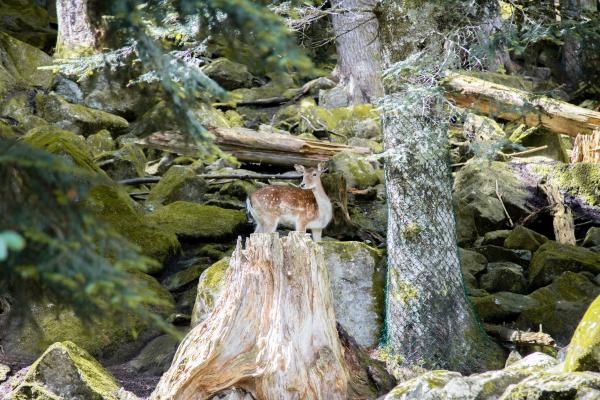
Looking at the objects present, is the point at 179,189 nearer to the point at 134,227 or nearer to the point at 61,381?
the point at 134,227

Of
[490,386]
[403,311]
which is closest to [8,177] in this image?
[490,386]

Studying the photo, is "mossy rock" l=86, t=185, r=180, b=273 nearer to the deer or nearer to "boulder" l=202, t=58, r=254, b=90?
the deer

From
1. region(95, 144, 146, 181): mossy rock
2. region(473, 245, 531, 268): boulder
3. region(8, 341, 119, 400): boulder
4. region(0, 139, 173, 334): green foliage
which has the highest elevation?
region(0, 139, 173, 334): green foliage

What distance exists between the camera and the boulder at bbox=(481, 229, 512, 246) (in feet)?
40.3

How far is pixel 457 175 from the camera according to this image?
14.4 metres

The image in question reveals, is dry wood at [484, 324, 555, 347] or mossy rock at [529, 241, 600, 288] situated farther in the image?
mossy rock at [529, 241, 600, 288]

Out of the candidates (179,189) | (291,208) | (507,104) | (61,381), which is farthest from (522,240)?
(61,381)

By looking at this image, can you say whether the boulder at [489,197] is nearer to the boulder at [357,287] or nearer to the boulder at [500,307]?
the boulder at [500,307]

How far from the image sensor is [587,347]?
17.7ft

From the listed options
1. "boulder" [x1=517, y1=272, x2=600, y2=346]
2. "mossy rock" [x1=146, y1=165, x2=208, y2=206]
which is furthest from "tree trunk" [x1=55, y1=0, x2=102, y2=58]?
"boulder" [x1=517, y1=272, x2=600, y2=346]

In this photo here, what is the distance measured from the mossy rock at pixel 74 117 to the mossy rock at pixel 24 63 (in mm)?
1100

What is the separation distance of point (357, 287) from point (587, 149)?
7027mm

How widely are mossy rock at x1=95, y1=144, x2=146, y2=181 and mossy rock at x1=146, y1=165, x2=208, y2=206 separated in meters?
0.60

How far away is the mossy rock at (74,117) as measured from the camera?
52.9 ft
